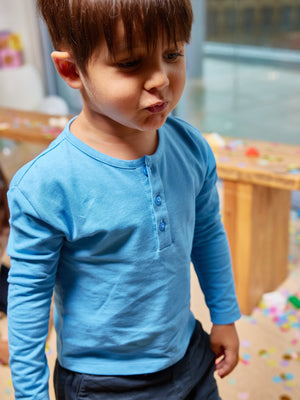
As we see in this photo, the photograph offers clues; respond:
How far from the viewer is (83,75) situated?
0.59 meters

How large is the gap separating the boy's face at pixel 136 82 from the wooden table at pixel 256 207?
919 millimetres

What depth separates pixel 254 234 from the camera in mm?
1590

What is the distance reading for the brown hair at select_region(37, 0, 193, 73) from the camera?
0.53m

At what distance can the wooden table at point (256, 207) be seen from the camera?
150cm

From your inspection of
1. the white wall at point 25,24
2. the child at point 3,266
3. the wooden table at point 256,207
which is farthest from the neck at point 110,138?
the white wall at point 25,24

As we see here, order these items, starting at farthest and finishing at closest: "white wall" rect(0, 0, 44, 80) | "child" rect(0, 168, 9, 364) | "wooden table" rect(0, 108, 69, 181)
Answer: "white wall" rect(0, 0, 44, 80) < "wooden table" rect(0, 108, 69, 181) < "child" rect(0, 168, 9, 364)

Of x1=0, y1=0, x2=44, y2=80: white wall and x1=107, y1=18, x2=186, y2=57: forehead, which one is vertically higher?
x1=107, y1=18, x2=186, y2=57: forehead

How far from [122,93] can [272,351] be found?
120 centimetres

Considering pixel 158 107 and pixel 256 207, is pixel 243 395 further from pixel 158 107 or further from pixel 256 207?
pixel 158 107

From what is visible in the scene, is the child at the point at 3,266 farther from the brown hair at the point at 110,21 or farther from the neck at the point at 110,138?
the brown hair at the point at 110,21

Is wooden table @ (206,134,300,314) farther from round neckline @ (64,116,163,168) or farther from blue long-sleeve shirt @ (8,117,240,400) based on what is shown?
round neckline @ (64,116,163,168)

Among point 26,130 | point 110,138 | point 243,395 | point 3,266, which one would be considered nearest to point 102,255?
point 110,138

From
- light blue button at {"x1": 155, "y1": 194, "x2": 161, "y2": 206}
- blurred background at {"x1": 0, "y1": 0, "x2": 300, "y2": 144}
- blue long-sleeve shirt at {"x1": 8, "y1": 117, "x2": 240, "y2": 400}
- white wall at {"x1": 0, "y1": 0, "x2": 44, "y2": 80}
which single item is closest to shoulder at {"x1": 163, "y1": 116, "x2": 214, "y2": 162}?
blue long-sleeve shirt at {"x1": 8, "y1": 117, "x2": 240, "y2": 400}

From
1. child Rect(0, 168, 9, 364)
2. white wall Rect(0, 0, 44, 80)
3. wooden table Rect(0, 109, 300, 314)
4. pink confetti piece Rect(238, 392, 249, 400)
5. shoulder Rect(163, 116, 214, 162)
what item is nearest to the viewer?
shoulder Rect(163, 116, 214, 162)
